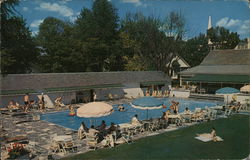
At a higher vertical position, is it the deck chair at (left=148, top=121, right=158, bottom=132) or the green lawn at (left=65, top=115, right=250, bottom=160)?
the deck chair at (left=148, top=121, right=158, bottom=132)

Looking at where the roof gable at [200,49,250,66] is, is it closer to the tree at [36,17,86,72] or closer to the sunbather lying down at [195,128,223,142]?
the tree at [36,17,86,72]

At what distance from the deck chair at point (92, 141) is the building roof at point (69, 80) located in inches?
627

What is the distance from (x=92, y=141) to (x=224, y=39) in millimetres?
62192

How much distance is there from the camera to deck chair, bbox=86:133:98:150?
1481cm

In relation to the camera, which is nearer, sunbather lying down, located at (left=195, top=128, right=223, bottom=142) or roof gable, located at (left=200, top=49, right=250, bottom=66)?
sunbather lying down, located at (left=195, top=128, right=223, bottom=142)

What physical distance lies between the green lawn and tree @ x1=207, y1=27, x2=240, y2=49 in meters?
54.4

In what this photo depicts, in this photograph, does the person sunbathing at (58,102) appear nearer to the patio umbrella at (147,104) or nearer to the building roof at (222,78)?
the patio umbrella at (147,104)

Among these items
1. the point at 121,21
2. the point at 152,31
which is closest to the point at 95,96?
the point at 152,31

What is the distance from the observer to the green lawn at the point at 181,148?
13188 mm

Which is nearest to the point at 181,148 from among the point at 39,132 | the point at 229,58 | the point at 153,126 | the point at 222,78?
the point at 153,126

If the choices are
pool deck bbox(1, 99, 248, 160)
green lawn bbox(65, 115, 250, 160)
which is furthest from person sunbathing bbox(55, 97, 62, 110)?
green lawn bbox(65, 115, 250, 160)

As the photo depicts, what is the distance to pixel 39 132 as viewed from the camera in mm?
18625

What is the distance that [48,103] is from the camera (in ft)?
100

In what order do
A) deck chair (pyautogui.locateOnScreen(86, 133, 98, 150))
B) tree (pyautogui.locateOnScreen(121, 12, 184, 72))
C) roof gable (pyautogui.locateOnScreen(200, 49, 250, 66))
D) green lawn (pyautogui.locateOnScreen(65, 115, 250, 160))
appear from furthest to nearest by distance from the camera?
tree (pyautogui.locateOnScreen(121, 12, 184, 72))
roof gable (pyautogui.locateOnScreen(200, 49, 250, 66))
deck chair (pyautogui.locateOnScreen(86, 133, 98, 150))
green lawn (pyautogui.locateOnScreen(65, 115, 250, 160))
